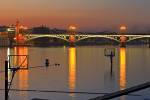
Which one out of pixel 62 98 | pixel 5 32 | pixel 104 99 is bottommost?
pixel 62 98

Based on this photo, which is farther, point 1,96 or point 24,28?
point 24,28

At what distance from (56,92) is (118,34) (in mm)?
70439

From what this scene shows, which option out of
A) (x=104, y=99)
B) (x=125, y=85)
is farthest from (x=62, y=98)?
(x=104, y=99)

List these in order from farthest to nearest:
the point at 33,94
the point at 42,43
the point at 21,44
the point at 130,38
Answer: the point at 42,43, the point at 21,44, the point at 130,38, the point at 33,94

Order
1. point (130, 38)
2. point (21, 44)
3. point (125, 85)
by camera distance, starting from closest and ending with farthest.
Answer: point (125, 85)
point (130, 38)
point (21, 44)

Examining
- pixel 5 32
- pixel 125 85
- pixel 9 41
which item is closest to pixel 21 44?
pixel 9 41

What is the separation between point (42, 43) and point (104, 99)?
12746 cm

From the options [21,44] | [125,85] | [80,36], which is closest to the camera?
[125,85]

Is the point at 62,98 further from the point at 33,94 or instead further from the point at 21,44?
the point at 21,44

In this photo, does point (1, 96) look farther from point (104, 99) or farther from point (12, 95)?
point (104, 99)

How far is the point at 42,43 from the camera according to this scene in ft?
427

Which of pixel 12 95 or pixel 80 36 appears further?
pixel 80 36

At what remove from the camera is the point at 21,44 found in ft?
351

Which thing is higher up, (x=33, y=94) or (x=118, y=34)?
(x=118, y=34)
